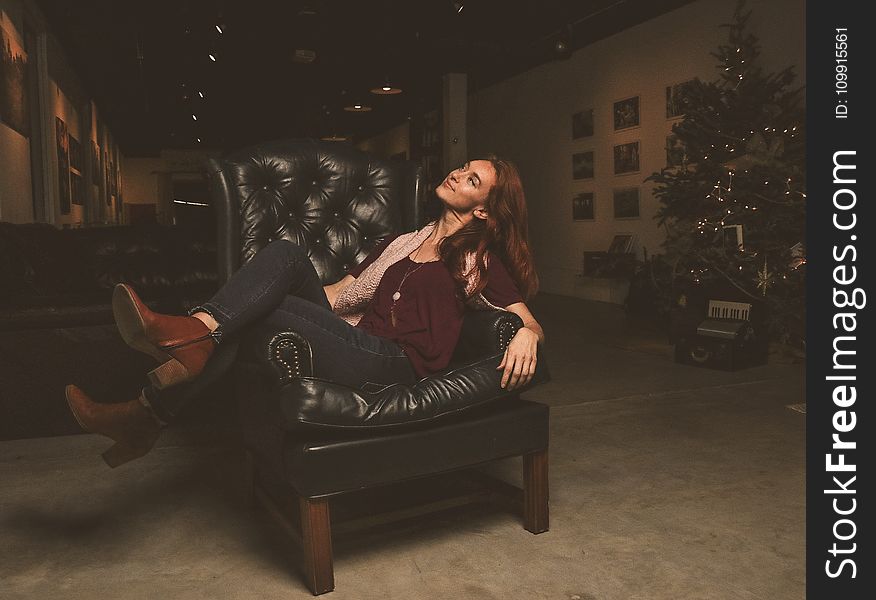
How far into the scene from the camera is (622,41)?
7.70 metres

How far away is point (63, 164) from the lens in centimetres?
762

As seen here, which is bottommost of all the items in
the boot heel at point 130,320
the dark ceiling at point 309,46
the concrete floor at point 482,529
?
the concrete floor at point 482,529

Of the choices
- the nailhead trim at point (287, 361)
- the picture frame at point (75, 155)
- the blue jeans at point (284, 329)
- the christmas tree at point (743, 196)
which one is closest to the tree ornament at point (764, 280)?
the christmas tree at point (743, 196)

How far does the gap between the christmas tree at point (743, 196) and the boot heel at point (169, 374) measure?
390 cm

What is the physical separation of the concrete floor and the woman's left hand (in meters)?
0.47

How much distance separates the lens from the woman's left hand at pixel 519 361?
6.47 feet

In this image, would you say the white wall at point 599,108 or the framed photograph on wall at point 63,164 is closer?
the white wall at point 599,108

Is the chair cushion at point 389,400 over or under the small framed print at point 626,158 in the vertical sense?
under

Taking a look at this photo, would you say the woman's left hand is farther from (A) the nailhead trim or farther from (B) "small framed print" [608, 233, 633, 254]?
(B) "small framed print" [608, 233, 633, 254]

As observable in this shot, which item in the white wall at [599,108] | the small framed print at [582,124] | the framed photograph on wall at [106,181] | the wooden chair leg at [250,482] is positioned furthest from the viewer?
the framed photograph on wall at [106,181]

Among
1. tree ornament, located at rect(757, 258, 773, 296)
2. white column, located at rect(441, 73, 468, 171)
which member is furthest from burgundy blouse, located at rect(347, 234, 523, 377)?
white column, located at rect(441, 73, 468, 171)

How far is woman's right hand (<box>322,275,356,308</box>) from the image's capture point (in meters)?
2.53

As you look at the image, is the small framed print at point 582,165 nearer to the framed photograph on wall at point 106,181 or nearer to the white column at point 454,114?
the white column at point 454,114

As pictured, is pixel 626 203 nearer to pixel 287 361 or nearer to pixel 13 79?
pixel 13 79
